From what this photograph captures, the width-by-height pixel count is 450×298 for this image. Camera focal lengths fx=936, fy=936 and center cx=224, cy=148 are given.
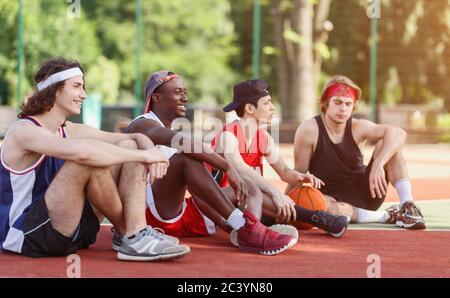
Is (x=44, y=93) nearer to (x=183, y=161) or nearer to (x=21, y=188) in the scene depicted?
(x=21, y=188)

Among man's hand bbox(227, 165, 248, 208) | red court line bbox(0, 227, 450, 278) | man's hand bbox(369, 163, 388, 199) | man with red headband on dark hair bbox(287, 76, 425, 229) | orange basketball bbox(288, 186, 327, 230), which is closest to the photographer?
red court line bbox(0, 227, 450, 278)

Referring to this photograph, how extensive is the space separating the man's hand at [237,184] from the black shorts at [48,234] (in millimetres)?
838

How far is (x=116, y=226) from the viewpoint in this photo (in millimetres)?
5477

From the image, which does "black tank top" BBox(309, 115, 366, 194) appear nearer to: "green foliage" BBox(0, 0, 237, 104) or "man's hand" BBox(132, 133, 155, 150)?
"man's hand" BBox(132, 133, 155, 150)

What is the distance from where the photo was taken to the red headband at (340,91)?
7.10m

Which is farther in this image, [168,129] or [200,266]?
[168,129]

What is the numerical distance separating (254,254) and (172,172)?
2.32 ft

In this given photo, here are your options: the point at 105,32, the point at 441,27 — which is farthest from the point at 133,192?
the point at 105,32

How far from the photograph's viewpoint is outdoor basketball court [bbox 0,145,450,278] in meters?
5.02

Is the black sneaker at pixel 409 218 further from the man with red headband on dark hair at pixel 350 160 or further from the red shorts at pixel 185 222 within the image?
the red shorts at pixel 185 222

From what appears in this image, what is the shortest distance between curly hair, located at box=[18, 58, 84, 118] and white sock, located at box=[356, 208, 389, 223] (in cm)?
294
